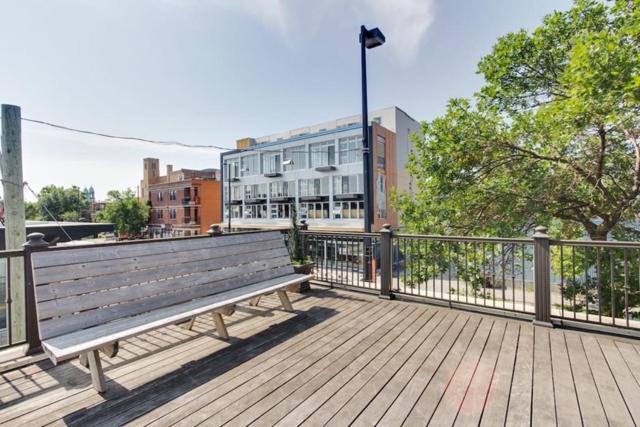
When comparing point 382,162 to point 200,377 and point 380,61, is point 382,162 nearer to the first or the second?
point 380,61

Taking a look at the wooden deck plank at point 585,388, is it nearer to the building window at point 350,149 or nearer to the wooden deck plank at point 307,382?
the wooden deck plank at point 307,382

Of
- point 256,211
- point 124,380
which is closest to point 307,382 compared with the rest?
point 124,380

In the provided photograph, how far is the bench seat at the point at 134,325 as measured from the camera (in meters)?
2.02

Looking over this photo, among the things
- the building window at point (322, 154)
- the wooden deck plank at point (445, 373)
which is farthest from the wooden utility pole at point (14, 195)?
the building window at point (322, 154)

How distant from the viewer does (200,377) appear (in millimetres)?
2451

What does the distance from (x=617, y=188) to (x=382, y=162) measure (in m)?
18.4

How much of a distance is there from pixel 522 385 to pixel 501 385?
17cm

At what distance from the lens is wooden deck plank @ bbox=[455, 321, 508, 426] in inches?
75.3

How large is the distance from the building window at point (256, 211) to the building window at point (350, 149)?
10417 millimetres

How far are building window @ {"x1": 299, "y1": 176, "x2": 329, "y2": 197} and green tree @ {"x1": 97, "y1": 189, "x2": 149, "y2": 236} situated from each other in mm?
29229

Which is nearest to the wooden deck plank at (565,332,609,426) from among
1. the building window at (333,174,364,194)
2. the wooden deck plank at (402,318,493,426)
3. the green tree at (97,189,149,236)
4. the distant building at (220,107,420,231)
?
the wooden deck plank at (402,318,493,426)

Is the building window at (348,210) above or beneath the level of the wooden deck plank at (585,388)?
above

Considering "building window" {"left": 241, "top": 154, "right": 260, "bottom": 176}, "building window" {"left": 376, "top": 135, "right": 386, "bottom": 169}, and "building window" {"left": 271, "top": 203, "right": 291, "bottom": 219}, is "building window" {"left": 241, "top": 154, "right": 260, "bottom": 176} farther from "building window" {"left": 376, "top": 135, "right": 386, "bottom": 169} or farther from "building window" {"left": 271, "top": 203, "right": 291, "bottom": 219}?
"building window" {"left": 376, "top": 135, "right": 386, "bottom": 169}

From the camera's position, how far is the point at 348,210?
24.8 metres
